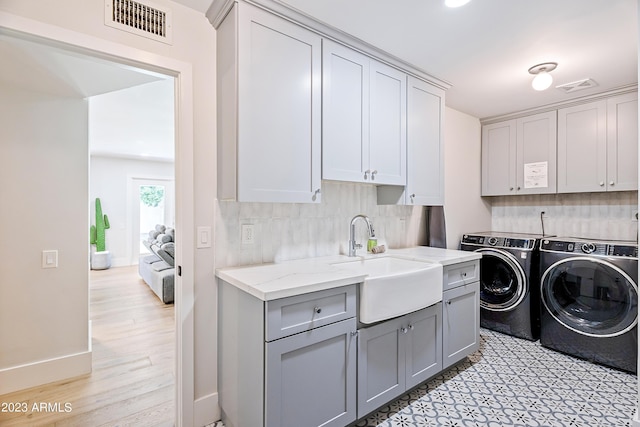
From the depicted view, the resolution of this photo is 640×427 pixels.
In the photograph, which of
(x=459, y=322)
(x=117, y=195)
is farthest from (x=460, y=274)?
(x=117, y=195)

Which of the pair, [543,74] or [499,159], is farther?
[499,159]

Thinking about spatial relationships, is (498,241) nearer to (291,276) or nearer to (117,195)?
(291,276)

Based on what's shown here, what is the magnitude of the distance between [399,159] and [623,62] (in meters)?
→ 1.77

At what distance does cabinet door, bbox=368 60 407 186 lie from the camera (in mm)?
2199

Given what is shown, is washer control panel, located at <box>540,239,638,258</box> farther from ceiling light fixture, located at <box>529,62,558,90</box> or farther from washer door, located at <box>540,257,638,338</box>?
ceiling light fixture, located at <box>529,62,558,90</box>

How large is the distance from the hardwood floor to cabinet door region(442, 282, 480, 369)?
1852 millimetres

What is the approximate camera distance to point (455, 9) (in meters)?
1.70

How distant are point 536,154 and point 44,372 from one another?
4.76 meters

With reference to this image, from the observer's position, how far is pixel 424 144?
2590 millimetres

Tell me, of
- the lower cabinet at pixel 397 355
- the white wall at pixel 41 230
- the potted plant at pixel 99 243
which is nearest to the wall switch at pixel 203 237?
the lower cabinet at pixel 397 355

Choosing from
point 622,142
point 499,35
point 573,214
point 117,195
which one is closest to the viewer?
point 499,35

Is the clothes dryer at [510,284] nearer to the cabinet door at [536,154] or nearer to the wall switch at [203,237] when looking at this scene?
the cabinet door at [536,154]

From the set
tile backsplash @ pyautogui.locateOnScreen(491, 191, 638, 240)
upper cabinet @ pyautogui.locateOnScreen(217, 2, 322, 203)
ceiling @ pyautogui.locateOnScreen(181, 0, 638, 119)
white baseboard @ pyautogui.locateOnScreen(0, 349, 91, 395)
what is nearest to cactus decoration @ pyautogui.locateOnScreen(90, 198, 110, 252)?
white baseboard @ pyautogui.locateOnScreen(0, 349, 91, 395)

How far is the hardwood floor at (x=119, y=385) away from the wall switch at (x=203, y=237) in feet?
3.50
